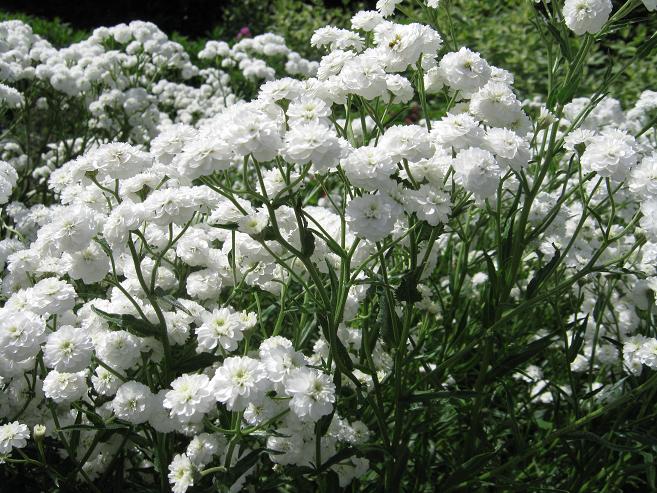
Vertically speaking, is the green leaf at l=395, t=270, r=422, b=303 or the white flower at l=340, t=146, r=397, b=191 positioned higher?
the white flower at l=340, t=146, r=397, b=191

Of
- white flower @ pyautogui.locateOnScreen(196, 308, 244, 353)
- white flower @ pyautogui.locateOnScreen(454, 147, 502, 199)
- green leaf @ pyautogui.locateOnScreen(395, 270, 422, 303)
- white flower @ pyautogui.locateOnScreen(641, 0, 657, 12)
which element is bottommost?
white flower @ pyautogui.locateOnScreen(196, 308, 244, 353)

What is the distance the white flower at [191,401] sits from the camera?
1.63 m

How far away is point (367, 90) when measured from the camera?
1.89 m

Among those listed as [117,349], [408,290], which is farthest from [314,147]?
[117,349]

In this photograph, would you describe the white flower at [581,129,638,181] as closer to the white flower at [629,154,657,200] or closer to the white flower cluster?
the white flower at [629,154,657,200]

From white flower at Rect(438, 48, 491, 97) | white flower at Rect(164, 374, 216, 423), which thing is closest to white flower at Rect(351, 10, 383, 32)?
white flower at Rect(438, 48, 491, 97)

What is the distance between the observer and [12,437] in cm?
185

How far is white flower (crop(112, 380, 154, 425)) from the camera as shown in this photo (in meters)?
1.76

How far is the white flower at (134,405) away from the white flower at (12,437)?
0.93 feet

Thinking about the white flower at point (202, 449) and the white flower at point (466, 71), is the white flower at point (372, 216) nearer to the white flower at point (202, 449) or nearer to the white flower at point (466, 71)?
the white flower at point (466, 71)

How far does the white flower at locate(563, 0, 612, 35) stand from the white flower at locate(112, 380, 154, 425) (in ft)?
4.84

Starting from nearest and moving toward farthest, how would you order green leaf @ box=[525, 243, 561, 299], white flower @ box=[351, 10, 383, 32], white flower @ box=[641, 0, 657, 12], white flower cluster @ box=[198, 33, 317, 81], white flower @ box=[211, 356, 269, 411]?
1. white flower @ box=[211, 356, 269, 411]
2. white flower @ box=[641, 0, 657, 12]
3. green leaf @ box=[525, 243, 561, 299]
4. white flower @ box=[351, 10, 383, 32]
5. white flower cluster @ box=[198, 33, 317, 81]

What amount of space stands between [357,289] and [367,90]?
58 cm

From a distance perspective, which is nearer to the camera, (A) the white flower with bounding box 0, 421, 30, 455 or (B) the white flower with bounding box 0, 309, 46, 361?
(B) the white flower with bounding box 0, 309, 46, 361
